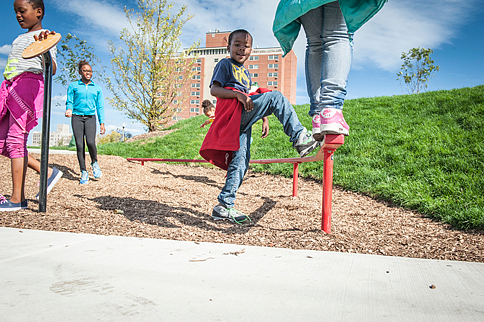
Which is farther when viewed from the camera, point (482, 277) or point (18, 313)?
point (482, 277)

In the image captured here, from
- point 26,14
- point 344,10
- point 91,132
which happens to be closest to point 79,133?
point 91,132

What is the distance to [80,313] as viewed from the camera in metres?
0.81

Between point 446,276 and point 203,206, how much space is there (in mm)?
2633

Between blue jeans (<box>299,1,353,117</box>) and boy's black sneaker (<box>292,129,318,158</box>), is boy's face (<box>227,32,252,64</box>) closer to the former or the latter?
blue jeans (<box>299,1,353,117</box>)

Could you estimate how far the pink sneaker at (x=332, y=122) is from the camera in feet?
5.65

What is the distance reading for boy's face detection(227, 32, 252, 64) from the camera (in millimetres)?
2598

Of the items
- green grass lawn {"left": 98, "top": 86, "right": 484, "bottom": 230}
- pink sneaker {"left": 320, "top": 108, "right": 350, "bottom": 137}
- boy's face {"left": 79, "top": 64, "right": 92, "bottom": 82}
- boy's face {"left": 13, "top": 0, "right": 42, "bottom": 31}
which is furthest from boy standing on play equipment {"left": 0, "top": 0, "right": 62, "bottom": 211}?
green grass lawn {"left": 98, "top": 86, "right": 484, "bottom": 230}

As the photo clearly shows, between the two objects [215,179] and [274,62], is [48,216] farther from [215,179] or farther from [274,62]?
[274,62]

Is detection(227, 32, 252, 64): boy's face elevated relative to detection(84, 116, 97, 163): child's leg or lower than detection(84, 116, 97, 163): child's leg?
elevated

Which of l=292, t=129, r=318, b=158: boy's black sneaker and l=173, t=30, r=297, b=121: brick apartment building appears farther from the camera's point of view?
l=173, t=30, r=297, b=121: brick apartment building

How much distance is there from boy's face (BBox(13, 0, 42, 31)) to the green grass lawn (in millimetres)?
4161

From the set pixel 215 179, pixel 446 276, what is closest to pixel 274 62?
pixel 215 179

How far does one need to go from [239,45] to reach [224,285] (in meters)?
2.09

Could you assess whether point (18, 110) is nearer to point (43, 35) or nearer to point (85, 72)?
point (43, 35)
